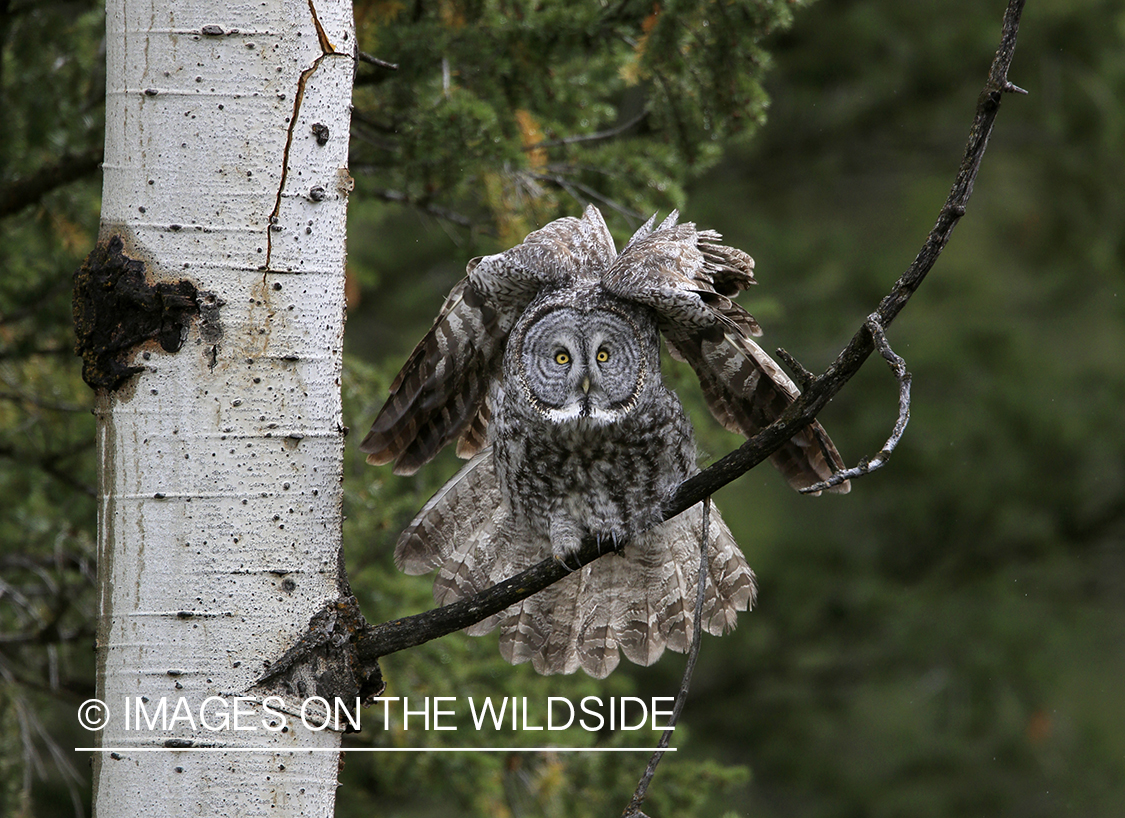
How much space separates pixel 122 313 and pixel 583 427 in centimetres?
128

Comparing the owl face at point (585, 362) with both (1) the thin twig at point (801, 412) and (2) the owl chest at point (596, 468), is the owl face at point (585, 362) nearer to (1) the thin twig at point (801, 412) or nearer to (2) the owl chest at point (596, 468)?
(2) the owl chest at point (596, 468)

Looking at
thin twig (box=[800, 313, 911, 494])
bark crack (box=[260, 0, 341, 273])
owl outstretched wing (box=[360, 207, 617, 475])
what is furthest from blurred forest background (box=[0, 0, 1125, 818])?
thin twig (box=[800, 313, 911, 494])

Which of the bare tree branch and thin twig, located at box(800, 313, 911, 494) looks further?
the bare tree branch

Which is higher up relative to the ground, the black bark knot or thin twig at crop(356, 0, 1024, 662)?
the black bark knot

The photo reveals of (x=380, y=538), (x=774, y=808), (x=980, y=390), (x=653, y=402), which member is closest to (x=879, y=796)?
(x=774, y=808)

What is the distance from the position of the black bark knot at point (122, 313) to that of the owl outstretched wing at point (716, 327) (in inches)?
44.3

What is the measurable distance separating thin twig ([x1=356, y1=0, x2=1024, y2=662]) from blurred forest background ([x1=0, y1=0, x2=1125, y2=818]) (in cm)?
160

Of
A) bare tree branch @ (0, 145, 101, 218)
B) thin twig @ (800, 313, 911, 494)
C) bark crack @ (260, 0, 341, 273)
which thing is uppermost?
bare tree branch @ (0, 145, 101, 218)

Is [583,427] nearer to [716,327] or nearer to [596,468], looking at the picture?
[596,468]

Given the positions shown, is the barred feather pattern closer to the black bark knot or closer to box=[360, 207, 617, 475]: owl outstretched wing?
box=[360, 207, 617, 475]: owl outstretched wing

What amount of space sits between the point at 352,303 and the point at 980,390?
479 cm

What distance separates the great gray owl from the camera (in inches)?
108

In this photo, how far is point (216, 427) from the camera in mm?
1981

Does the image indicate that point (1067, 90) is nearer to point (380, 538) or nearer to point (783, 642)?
point (783, 642)
